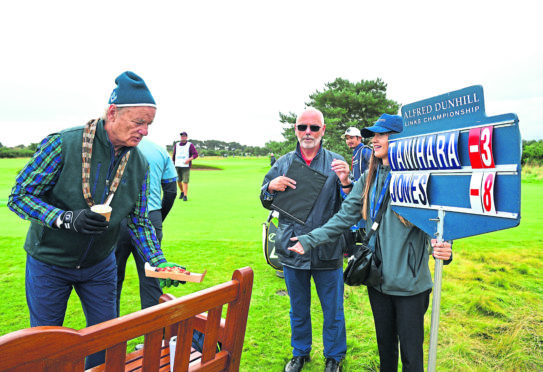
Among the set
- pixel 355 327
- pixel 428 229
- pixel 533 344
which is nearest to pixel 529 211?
pixel 533 344

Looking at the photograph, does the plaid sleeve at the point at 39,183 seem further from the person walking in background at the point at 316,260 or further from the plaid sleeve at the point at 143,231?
the person walking in background at the point at 316,260

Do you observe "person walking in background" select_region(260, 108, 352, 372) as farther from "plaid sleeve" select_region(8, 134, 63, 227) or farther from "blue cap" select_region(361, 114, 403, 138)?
"plaid sleeve" select_region(8, 134, 63, 227)

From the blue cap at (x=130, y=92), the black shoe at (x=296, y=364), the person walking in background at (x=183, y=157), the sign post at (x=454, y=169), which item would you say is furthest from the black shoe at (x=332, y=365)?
the person walking in background at (x=183, y=157)

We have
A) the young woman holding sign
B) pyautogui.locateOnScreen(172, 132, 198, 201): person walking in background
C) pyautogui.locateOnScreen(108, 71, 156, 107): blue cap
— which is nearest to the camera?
pyautogui.locateOnScreen(108, 71, 156, 107): blue cap

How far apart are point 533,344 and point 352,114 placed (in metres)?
19.3

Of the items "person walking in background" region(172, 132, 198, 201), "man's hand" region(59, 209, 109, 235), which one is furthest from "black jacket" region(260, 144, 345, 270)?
"person walking in background" region(172, 132, 198, 201)

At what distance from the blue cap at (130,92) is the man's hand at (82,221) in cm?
64

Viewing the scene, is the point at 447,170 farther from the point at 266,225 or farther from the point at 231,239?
the point at 231,239

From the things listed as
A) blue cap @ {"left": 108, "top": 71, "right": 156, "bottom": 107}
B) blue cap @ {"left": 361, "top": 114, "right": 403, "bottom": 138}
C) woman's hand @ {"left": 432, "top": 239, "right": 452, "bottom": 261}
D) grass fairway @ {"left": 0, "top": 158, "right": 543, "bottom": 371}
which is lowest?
grass fairway @ {"left": 0, "top": 158, "right": 543, "bottom": 371}

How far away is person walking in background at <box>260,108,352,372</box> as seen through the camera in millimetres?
2846

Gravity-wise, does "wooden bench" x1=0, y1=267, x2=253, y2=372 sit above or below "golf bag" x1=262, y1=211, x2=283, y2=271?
above

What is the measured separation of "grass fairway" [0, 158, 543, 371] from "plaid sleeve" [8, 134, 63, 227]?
2.03 metres

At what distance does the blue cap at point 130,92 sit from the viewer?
6.54ft

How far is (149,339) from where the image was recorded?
132 centimetres
